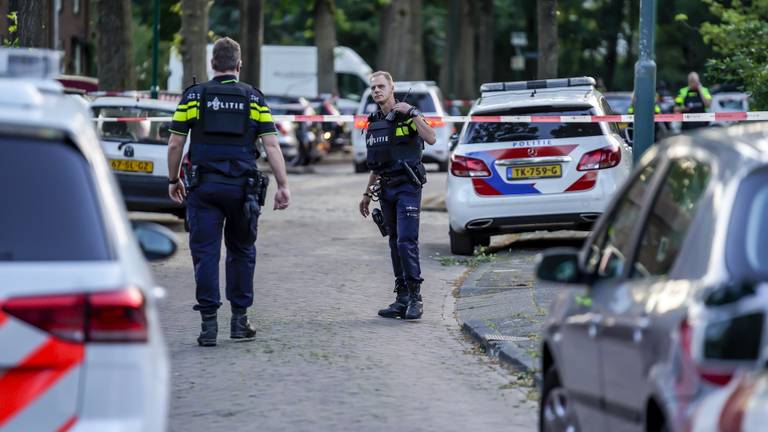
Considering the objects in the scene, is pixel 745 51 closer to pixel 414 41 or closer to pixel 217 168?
pixel 217 168

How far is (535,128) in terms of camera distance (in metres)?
15.8

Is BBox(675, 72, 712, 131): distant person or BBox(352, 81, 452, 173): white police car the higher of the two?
BBox(675, 72, 712, 131): distant person

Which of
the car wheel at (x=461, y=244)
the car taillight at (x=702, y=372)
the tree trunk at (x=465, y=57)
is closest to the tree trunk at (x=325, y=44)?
the tree trunk at (x=465, y=57)

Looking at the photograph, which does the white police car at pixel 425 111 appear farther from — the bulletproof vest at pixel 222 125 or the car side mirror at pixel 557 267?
the car side mirror at pixel 557 267

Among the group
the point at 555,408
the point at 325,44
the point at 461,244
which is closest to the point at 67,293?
the point at 555,408

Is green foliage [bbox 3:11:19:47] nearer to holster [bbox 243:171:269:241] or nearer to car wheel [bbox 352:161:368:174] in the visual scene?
holster [bbox 243:171:269:241]

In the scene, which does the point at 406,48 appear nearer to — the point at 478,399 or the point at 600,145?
the point at 600,145

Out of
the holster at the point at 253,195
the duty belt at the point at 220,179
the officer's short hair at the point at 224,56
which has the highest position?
the officer's short hair at the point at 224,56

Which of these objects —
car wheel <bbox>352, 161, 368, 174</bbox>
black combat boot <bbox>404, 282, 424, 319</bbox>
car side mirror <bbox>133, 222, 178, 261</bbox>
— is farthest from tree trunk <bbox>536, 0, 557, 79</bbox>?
car side mirror <bbox>133, 222, 178, 261</bbox>

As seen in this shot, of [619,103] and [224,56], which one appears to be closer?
[224,56]

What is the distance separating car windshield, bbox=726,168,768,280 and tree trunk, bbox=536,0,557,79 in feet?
64.6

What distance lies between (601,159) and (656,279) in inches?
424

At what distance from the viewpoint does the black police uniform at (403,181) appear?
11.6 m

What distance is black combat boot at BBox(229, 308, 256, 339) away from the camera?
10.5 metres
